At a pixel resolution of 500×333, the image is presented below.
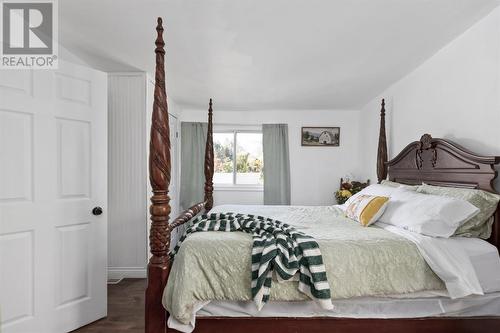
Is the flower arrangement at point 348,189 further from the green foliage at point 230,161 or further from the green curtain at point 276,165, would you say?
the green foliage at point 230,161

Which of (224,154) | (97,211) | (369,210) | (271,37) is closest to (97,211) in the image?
(97,211)

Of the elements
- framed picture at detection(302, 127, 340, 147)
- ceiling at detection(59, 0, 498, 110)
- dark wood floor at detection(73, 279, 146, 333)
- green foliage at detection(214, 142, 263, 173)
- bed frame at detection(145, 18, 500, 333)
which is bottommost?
dark wood floor at detection(73, 279, 146, 333)

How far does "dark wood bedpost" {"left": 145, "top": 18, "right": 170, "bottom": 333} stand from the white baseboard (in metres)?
1.75

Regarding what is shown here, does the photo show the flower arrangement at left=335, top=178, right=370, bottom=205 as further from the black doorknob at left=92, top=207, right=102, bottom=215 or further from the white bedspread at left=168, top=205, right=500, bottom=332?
the black doorknob at left=92, top=207, right=102, bottom=215

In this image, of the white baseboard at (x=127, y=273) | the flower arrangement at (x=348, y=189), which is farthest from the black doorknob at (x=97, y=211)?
the flower arrangement at (x=348, y=189)

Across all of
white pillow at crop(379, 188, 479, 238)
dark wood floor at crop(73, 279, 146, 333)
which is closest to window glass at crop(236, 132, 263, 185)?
dark wood floor at crop(73, 279, 146, 333)

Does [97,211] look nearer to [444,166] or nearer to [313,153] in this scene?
[444,166]

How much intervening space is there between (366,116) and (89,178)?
396 cm

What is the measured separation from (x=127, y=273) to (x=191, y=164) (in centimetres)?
211

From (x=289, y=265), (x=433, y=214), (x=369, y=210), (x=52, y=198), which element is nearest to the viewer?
(x=289, y=265)

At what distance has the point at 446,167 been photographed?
2176mm

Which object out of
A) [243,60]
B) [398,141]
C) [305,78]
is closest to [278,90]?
[305,78]

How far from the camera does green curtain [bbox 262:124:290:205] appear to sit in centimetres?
472

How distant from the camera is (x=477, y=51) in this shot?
6.53 ft
